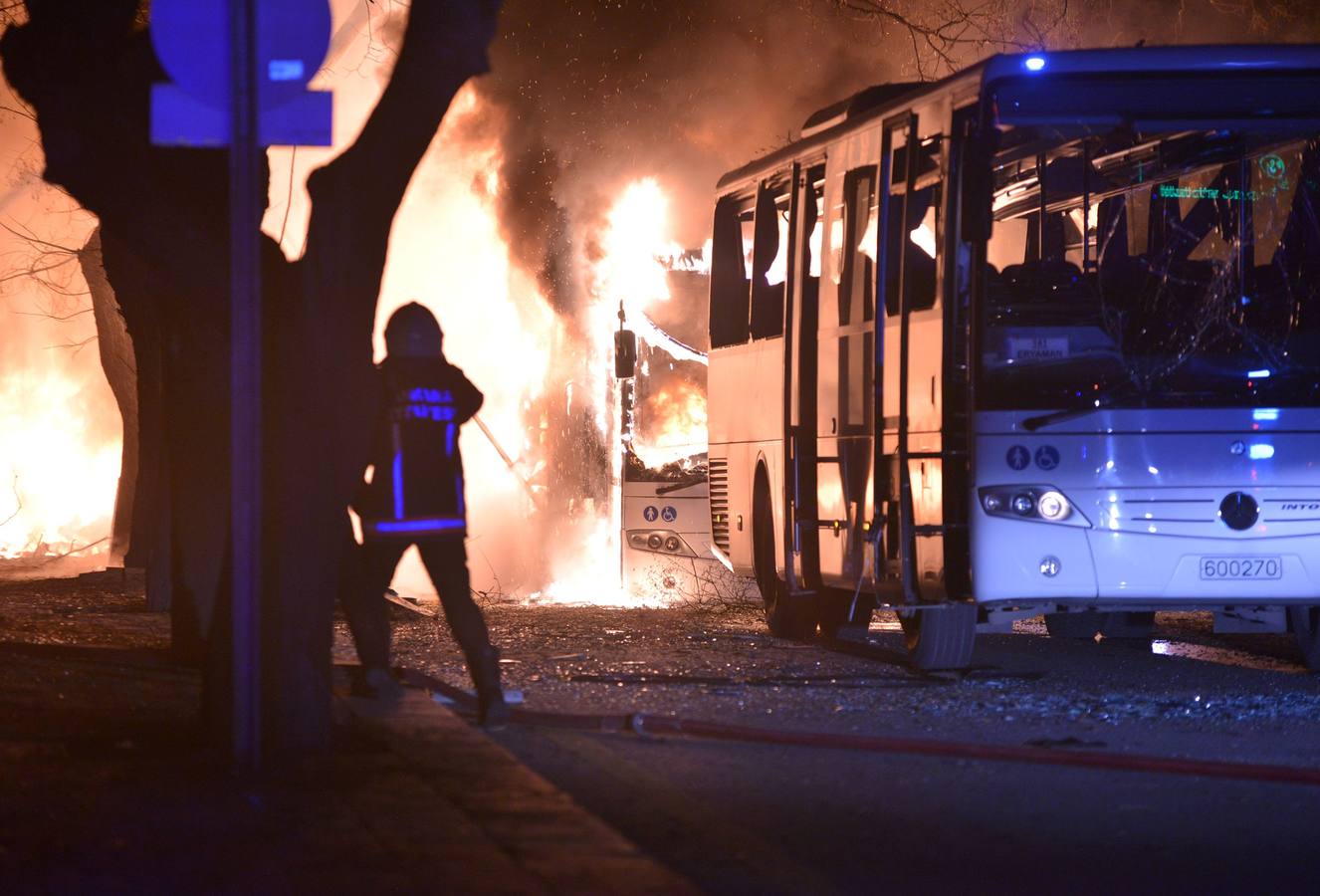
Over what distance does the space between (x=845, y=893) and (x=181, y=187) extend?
4.62 m

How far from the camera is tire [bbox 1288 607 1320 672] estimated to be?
1165cm

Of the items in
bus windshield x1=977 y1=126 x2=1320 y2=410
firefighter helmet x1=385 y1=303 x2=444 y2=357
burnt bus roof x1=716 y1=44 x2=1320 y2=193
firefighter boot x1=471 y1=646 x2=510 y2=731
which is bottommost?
firefighter boot x1=471 y1=646 x2=510 y2=731

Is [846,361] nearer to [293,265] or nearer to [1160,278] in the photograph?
[1160,278]

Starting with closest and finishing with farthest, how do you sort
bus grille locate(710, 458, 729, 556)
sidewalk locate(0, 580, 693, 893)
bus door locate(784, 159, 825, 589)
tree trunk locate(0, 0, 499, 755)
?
sidewalk locate(0, 580, 693, 893), tree trunk locate(0, 0, 499, 755), bus door locate(784, 159, 825, 589), bus grille locate(710, 458, 729, 556)

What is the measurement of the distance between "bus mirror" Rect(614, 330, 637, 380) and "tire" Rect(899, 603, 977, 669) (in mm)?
6303

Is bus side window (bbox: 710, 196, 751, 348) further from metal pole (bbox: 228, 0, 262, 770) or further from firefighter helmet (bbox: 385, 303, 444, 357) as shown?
metal pole (bbox: 228, 0, 262, 770)

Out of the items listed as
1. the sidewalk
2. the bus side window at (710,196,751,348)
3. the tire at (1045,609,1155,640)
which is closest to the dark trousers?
the sidewalk

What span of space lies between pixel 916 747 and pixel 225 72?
385 cm

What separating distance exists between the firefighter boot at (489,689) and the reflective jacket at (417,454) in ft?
1.78

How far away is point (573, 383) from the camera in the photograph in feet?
68.0

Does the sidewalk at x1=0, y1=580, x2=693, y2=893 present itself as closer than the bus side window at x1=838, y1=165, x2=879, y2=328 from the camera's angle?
Yes

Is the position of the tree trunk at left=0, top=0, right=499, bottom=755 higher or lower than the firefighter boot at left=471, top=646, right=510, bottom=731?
higher

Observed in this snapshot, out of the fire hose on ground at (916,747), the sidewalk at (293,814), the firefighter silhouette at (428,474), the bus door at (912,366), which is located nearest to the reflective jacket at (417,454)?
the firefighter silhouette at (428,474)

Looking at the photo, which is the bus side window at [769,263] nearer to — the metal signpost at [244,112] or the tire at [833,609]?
the tire at [833,609]
